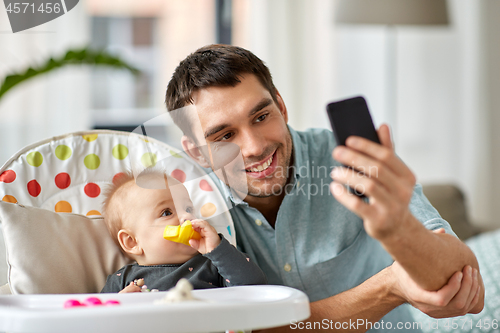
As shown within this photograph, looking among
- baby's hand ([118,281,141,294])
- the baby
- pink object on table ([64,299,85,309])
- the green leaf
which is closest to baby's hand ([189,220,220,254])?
the baby

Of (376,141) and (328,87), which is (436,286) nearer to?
(376,141)

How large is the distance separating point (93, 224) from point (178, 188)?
7.2 inches

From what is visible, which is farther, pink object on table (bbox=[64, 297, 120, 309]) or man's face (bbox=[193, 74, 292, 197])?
man's face (bbox=[193, 74, 292, 197])

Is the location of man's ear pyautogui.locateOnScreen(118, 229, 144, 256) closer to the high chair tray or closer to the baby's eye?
the baby's eye

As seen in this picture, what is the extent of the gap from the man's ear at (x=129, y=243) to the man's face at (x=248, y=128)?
224mm

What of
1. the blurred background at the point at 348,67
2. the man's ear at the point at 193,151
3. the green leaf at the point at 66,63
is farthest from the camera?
the blurred background at the point at 348,67

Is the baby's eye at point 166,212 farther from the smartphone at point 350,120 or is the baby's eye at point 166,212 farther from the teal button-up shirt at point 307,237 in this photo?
the smartphone at point 350,120

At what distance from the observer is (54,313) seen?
46cm

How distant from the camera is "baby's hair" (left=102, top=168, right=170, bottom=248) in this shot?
865 mm

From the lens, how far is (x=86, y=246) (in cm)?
83

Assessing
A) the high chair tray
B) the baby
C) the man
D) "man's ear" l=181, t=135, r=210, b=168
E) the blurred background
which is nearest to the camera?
the high chair tray

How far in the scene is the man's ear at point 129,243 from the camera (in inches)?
33.4

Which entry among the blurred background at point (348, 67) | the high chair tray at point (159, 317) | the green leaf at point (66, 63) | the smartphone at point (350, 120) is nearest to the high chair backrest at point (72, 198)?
the high chair tray at point (159, 317)

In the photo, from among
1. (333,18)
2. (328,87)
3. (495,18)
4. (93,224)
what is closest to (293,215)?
(93,224)
